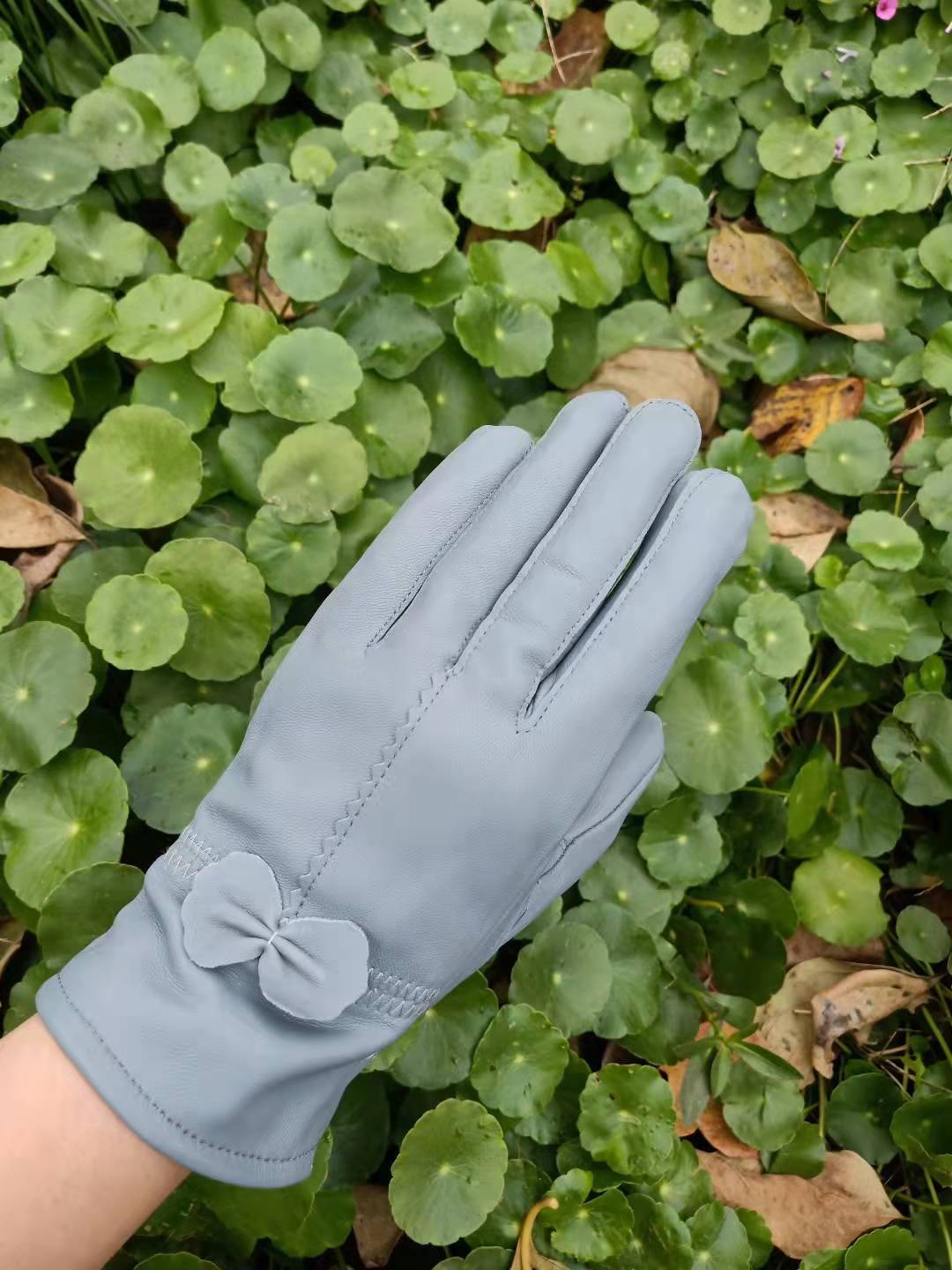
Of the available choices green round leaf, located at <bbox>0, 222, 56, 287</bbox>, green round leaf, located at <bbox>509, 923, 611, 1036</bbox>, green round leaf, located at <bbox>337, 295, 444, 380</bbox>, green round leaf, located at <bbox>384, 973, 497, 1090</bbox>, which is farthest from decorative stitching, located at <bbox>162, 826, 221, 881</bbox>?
green round leaf, located at <bbox>0, 222, 56, 287</bbox>

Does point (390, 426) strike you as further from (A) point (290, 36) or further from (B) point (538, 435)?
(A) point (290, 36)

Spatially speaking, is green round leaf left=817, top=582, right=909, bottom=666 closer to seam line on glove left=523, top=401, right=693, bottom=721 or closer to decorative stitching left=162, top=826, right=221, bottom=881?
seam line on glove left=523, top=401, right=693, bottom=721

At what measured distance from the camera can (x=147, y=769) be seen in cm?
122

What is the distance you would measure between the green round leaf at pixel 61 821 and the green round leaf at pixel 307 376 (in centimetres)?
58

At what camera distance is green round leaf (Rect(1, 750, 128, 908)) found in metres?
1.14

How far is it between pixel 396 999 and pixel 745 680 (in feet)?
2.38

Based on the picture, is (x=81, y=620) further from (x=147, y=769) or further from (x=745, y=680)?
(x=745, y=680)

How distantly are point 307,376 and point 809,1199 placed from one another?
4.79ft

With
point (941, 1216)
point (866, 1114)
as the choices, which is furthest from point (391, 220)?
point (941, 1216)

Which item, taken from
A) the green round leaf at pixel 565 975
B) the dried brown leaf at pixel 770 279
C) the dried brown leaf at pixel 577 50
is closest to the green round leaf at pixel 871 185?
the dried brown leaf at pixel 770 279

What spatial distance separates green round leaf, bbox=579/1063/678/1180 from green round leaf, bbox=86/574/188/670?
0.81m

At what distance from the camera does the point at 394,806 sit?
3.07 feet

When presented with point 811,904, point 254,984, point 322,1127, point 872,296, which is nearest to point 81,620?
point 254,984

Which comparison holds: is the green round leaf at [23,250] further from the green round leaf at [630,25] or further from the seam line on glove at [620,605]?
the green round leaf at [630,25]
